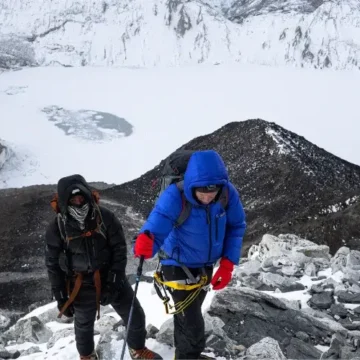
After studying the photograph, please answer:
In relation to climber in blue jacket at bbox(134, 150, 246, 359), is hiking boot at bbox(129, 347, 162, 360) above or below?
below

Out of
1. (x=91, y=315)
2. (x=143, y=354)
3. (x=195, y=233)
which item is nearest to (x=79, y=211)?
(x=195, y=233)

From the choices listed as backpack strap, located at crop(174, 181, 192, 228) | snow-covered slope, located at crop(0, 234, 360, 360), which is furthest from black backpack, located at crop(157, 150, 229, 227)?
snow-covered slope, located at crop(0, 234, 360, 360)

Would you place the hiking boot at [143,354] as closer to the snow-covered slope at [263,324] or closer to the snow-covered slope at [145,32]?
the snow-covered slope at [263,324]

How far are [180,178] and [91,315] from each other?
5.81 ft

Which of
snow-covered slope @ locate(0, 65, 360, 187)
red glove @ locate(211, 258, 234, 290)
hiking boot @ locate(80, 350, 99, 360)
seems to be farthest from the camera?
snow-covered slope @ locate(0, 65, 360, 187)

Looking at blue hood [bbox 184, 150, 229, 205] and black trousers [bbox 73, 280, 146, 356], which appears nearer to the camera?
blue hood [bbox 184, 150, 229, 205]

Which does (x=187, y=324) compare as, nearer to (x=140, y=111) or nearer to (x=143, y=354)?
(x=143, y=354)

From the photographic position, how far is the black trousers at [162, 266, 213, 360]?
438 centimetres

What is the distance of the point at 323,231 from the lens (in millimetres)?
18641

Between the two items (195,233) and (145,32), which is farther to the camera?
(145,32)

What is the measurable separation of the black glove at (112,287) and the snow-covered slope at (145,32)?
114 meters

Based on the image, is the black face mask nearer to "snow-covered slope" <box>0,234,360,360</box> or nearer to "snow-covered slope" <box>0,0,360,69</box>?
"snow-covered slope" <box>0,234,360,360</box>

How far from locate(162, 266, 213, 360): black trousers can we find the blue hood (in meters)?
0.82

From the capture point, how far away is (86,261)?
454 centimetres
